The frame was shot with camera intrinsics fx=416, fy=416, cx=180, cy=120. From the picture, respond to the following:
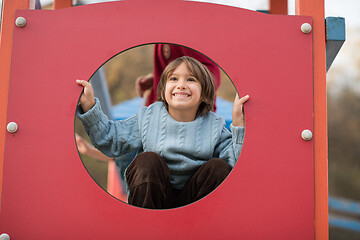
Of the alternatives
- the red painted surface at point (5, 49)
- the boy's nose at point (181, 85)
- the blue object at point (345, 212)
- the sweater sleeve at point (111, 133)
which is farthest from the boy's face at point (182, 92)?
the blue object at point (345, 212)

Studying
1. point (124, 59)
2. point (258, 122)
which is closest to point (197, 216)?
point (258, 122)

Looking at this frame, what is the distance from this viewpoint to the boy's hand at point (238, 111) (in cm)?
104

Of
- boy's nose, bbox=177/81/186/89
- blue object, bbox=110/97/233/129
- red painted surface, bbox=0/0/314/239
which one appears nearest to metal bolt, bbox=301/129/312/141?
red painted surface, bbox=0/0/314/239

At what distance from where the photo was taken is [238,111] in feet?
3.64

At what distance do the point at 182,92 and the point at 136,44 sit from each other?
1.24ft

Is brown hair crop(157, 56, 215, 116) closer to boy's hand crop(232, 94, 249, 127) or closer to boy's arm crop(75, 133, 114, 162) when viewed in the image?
boy's hand crop(232, 94, 249, 127)

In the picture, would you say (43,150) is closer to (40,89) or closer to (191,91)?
(40,89)

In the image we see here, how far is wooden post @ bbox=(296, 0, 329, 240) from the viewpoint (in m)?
1.02

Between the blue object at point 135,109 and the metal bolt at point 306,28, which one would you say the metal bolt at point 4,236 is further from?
the blue object at point 135,109

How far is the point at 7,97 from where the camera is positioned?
40.6 inches

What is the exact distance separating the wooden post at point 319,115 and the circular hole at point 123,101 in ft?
1.29

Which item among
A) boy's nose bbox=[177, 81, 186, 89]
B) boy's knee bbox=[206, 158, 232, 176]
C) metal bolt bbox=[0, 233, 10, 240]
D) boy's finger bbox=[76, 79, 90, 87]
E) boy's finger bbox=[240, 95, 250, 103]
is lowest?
metal bolt bbox=[0, 233, 10, 240]

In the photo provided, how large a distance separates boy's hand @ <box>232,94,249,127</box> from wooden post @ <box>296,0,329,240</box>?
0.62 feet

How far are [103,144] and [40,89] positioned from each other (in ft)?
1.03
